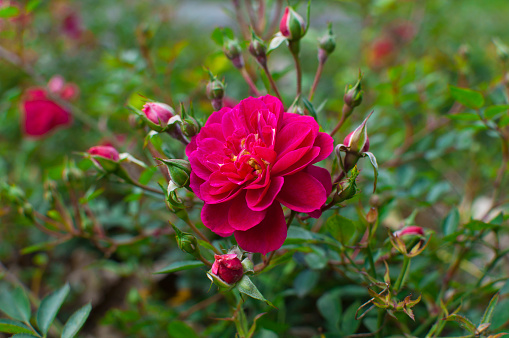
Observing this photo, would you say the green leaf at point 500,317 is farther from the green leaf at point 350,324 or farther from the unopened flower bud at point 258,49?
the unopened flower bud at point 258,49

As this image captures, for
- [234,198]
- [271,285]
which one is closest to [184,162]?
[234,198]

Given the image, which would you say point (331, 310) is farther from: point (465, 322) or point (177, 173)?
point (177, 173)

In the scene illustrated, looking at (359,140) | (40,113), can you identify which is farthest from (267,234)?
(40,113)

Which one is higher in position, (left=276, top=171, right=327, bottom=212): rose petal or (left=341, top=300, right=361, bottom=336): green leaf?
(left=276, top=171, right=327, bottom=212): rose petal

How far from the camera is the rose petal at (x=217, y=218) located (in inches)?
14.4

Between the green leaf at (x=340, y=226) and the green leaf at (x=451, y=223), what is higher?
the green leaf at (x=340, y=226)

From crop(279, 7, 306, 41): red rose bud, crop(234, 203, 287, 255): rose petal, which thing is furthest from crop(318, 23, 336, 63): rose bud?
crop(234, 203, 287, 255): rose petal

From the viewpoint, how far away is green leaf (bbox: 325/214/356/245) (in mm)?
426

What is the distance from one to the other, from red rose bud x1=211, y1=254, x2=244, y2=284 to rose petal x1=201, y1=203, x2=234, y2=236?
23 mm

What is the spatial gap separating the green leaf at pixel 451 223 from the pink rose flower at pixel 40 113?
930 mm

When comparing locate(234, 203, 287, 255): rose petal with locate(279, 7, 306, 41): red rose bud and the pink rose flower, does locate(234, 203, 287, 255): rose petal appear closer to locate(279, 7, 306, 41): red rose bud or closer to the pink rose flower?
locate(279, 7, 306, 41): red rose bud

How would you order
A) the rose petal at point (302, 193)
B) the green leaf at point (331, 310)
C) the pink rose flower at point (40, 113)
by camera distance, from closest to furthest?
the rose petal at point (302, 193) → the green leaf at point (331, 310) → the pink rose flower at point (40, 113)

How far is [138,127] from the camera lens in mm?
522

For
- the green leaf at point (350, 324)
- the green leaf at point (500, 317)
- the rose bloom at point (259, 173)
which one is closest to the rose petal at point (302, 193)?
the rose bloom at point (259, 173)
